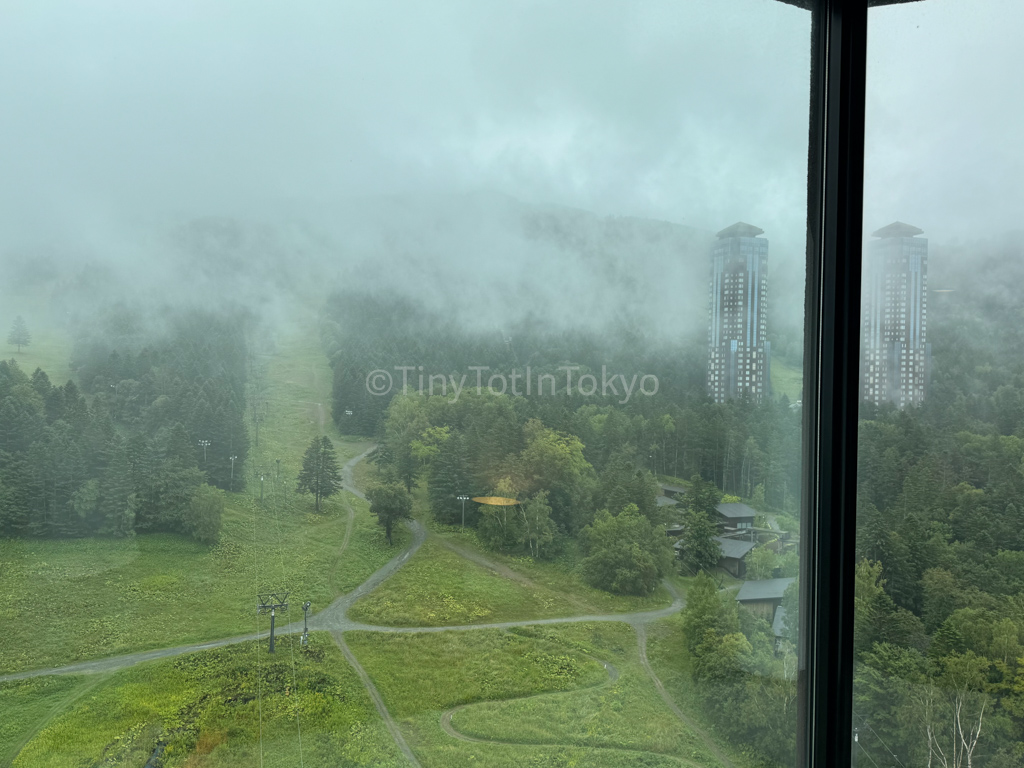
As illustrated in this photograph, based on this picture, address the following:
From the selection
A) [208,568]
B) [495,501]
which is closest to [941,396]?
[495,501]

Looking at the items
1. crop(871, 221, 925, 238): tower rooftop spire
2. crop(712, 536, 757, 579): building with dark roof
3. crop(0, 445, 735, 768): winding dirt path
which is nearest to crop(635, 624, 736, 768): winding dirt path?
crop(0, 445, 735, 768): winding dirt path

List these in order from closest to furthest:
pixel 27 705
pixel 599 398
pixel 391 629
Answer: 1. pixel 27 705
2. pixel 391 629
3. pixel 599 398

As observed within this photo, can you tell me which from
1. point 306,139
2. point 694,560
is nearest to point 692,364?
point 694,560

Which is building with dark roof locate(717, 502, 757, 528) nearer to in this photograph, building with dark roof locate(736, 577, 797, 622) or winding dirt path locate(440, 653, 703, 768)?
building with dark roof locate(736, 577, 797, 622)

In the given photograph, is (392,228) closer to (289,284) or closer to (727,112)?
(289,284)

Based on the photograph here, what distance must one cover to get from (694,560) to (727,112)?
1.10 meters

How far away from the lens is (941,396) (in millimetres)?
1555

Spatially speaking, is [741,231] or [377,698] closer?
[377,698]

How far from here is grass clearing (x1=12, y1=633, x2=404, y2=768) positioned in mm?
1182

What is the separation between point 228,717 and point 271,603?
232 millimetres

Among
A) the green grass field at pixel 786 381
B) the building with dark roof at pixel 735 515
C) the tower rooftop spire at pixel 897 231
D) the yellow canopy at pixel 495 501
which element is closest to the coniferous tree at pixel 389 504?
the yellow canopy at pixel 495 501

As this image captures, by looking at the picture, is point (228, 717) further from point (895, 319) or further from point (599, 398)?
point (895, 319)

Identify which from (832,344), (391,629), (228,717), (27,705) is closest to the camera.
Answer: (27,705)

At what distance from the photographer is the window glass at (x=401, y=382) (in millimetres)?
1201
